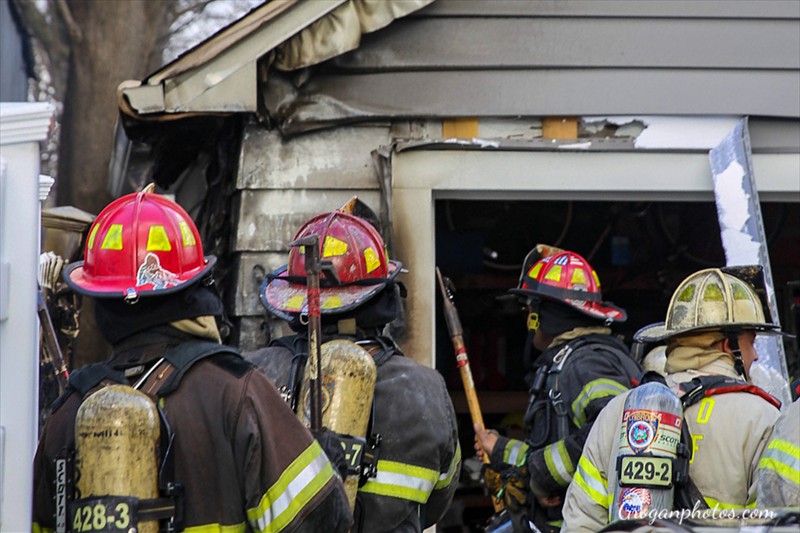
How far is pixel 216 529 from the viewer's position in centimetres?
274

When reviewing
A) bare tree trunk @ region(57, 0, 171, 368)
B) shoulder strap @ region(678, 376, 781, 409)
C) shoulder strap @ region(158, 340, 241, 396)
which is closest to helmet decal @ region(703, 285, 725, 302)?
shoulder strap @ region(678, 376, 781, 409)

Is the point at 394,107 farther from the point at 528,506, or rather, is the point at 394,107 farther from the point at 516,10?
the point at 528,506

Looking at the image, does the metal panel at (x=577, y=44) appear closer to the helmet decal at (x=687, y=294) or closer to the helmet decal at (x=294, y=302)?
the helmet decal at (x=687, y=294)

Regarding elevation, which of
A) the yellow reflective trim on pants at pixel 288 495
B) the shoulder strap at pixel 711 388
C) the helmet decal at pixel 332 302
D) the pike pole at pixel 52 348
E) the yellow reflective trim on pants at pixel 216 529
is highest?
the helmet decal at pixel 332 302

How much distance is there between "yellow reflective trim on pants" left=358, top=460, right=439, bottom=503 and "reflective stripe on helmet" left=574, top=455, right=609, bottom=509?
65 centimetres

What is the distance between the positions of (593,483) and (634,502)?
0.46 metres

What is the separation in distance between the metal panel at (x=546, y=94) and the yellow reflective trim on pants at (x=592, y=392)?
1.49 metres

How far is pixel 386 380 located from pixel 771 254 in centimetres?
564

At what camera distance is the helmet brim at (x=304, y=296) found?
3738 mm

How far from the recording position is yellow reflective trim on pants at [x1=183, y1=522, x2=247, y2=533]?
2713 millimetres

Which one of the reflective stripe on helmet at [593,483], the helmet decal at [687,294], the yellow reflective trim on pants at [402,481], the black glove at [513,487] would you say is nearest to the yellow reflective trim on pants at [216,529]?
the yellow reflective trim on pants at [402,481]

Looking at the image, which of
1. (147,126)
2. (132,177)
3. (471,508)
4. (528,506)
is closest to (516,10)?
(147,126)

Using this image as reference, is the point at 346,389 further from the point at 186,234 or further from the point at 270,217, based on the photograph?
the point at 270,217

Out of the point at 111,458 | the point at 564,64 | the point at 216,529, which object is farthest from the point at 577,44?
the point at 111,458
